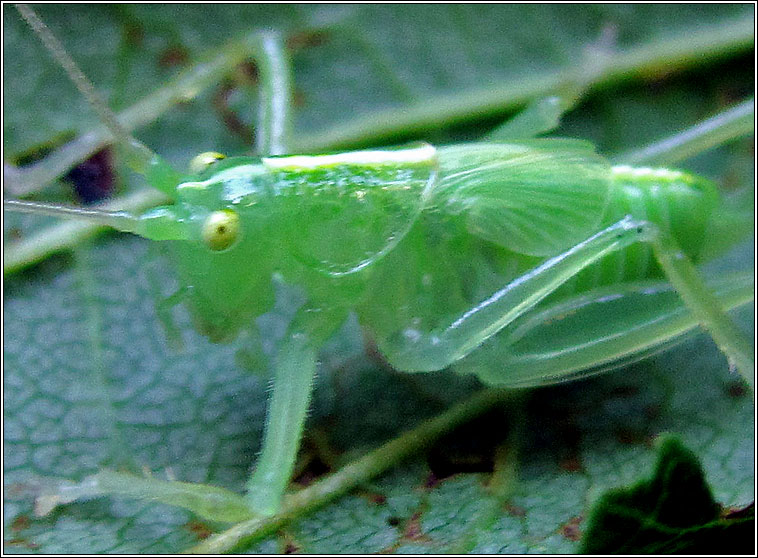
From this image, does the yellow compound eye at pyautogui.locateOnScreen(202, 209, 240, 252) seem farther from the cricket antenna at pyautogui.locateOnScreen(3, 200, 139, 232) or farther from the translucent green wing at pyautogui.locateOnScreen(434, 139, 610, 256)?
the translucent green wing at pyautogui.locateOnScreen(434, 139, 610, 256)

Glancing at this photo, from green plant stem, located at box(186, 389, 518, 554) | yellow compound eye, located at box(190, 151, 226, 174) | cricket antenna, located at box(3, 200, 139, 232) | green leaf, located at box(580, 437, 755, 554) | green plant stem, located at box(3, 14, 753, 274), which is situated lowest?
green leaf, located at box(580, 437, 755, 554)

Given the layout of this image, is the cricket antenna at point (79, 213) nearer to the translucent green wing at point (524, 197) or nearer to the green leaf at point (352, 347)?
the green leaf at point (352, 347)

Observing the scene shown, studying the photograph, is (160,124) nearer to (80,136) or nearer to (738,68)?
(80,136)

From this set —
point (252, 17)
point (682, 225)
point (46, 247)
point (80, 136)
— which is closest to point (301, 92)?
point (252, 17)

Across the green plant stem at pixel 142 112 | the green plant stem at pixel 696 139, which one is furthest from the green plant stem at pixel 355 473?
the green plant stem at pixel 142 112

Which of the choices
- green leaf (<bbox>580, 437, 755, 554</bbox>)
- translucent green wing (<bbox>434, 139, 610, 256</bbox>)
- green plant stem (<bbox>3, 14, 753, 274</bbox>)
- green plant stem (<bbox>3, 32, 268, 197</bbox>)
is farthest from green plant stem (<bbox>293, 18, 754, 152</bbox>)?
green leaf (<bbox>580, 437, 755, 554</bbox>)
